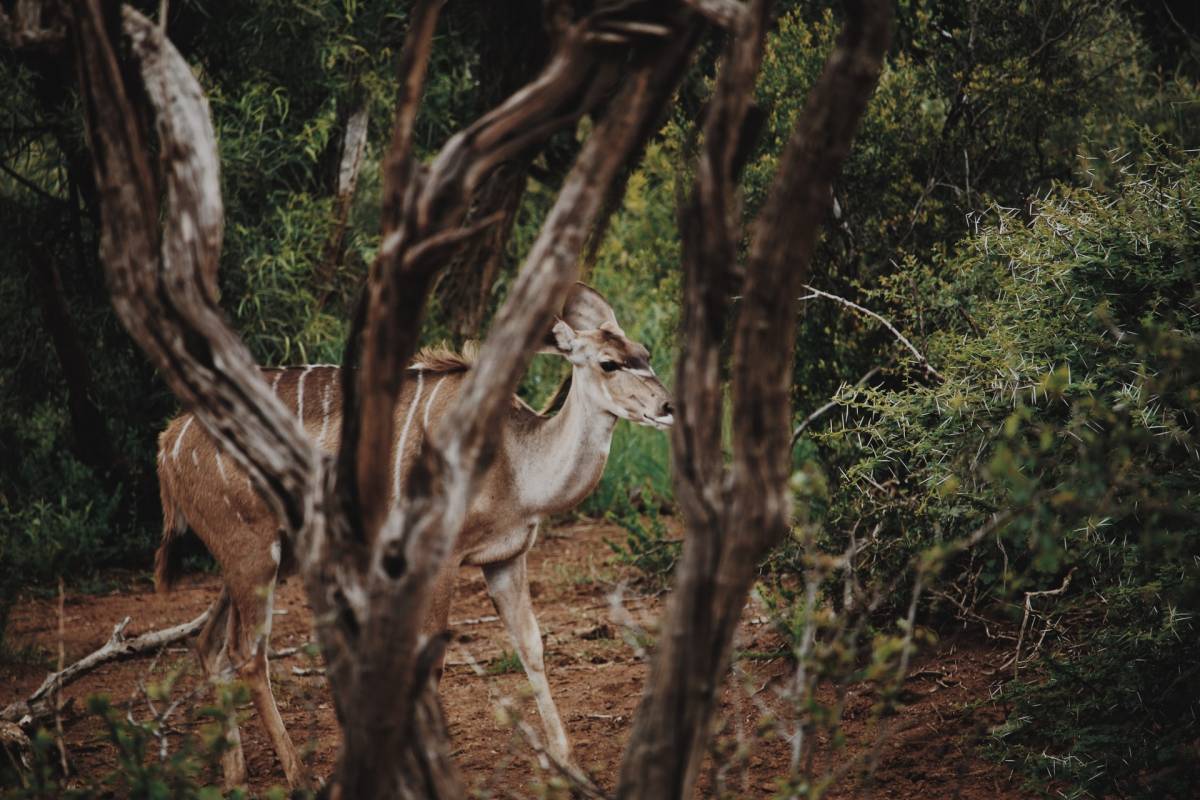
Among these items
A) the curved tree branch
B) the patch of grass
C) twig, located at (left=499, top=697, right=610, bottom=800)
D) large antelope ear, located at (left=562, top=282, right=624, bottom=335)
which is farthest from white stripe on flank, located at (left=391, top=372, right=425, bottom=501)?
the curved tree branch

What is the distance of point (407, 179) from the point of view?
2.07 m

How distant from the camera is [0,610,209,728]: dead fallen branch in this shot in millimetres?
3701

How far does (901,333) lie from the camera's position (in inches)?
189

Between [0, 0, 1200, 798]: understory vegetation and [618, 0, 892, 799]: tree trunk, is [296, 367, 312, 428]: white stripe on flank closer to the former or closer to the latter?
[0, 0, 1200, 798]: understory vegetation

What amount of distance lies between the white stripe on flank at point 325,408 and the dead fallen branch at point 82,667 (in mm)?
766

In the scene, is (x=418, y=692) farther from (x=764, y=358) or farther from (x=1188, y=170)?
(x=1188, y=170)

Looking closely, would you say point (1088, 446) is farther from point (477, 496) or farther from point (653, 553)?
point (653, 553)

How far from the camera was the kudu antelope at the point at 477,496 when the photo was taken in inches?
164

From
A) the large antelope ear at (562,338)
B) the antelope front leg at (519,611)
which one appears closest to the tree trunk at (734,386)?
the antelope front leg at (519,611)

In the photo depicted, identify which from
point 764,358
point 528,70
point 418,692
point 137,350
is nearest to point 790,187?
point 764,358

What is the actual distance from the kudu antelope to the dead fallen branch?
170 mm

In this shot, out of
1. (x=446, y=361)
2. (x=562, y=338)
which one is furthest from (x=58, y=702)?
(x=562, y=338)

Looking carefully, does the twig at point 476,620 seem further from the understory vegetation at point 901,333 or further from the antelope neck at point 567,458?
the antelope neck at point 567,458

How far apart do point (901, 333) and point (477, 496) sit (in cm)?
180
